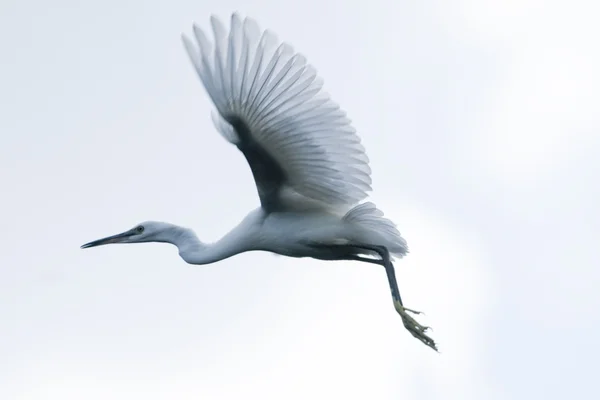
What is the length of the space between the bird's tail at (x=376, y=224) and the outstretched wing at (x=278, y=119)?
0.16 m

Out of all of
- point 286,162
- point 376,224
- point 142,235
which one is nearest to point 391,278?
point 376,224

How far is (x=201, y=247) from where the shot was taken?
49.6 ft

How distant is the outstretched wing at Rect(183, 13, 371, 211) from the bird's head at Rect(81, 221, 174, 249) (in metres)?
1.85

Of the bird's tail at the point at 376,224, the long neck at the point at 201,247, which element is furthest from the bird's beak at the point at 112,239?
the bird's tail at the point at 376,224

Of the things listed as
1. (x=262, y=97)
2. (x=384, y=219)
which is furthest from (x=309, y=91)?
(x=384, y=219)

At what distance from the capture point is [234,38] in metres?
12.2

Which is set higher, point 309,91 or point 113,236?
point 309,91

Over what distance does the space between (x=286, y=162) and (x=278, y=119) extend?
0.90m

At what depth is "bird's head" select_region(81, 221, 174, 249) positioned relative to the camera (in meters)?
15.6

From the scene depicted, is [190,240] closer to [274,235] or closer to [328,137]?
[274,235]

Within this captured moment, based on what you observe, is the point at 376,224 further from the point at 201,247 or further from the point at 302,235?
the point at 201,247

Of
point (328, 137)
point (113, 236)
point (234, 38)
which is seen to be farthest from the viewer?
point (113, 236)

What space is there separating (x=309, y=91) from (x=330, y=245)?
2592 mm

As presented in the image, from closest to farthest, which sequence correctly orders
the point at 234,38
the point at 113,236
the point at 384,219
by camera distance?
the point at 234,38 < the point at 384,219 < the point at 113,236
